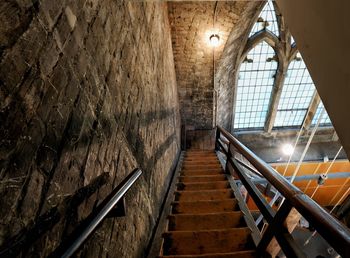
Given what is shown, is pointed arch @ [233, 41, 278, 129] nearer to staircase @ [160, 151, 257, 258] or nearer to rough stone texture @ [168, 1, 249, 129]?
rough stone texture @ [168, 1, 249, 129]

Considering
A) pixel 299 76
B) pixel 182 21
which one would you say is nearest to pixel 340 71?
pixel 182 21

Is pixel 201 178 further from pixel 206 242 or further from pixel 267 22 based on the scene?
→ pixel 267 22

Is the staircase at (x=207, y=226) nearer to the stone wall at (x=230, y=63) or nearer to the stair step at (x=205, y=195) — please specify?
the stair step at (x=205, y=195)

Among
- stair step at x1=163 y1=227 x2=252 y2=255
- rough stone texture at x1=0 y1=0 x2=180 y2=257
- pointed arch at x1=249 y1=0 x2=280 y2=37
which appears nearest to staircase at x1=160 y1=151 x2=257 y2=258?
stair step at x1=163 y1=227 x2=252 y2=255

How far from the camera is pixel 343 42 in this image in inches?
46.6

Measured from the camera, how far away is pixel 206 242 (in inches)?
92.9

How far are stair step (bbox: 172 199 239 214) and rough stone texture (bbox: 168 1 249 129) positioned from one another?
194 inches

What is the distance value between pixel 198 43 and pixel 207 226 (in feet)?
18.2

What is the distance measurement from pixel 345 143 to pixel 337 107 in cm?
20

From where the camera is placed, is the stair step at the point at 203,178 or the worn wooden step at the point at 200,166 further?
the worn wooden step at the point at 200,166

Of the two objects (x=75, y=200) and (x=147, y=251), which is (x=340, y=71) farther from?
(x=147, y=251)

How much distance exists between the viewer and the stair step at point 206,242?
2.31 m

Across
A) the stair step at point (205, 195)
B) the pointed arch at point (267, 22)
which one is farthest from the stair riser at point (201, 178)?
the pointed arch at point (267, 22)

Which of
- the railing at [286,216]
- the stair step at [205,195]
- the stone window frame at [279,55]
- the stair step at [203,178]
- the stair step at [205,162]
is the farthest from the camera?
the stone window frame at [279,55]
